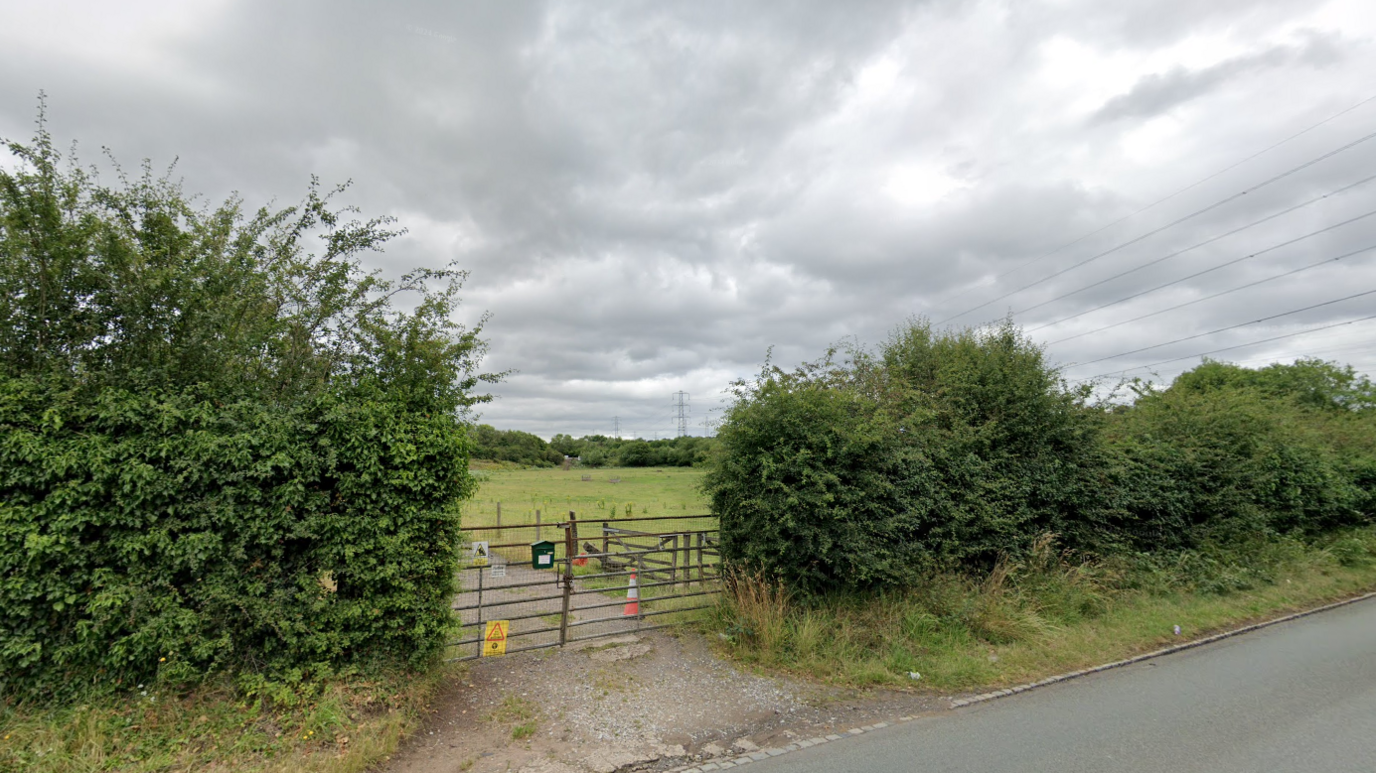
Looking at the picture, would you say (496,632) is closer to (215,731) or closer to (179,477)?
(215,731)

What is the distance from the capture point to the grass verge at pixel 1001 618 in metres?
6.40

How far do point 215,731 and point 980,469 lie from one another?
906cm

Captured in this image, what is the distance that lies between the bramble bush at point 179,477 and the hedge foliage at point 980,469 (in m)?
3.85

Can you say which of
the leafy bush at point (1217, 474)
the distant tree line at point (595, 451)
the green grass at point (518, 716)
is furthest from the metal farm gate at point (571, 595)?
the distant tree line at point (595, 451)

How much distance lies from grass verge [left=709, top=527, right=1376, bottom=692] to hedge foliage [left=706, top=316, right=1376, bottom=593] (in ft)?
1.21

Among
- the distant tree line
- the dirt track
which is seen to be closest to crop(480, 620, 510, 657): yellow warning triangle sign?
the dirt track

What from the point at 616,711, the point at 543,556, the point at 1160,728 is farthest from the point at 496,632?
the point at 1160,728

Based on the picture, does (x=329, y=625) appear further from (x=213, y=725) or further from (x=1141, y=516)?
(x=1141, y=516)

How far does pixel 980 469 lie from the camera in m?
8.72

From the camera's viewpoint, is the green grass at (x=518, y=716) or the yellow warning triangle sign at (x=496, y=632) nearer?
the green grass at (x=518, y=716)

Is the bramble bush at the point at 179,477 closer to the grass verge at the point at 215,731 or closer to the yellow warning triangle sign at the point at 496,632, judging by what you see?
the grass verge at the point at 215,731

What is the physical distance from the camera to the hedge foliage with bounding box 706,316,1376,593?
292 inches

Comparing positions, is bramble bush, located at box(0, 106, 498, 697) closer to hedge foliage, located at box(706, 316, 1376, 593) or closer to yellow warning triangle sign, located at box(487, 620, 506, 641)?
yellow warning triangle sign, located at box(487, 620, 506, 641)

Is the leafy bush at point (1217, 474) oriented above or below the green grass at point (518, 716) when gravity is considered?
above
